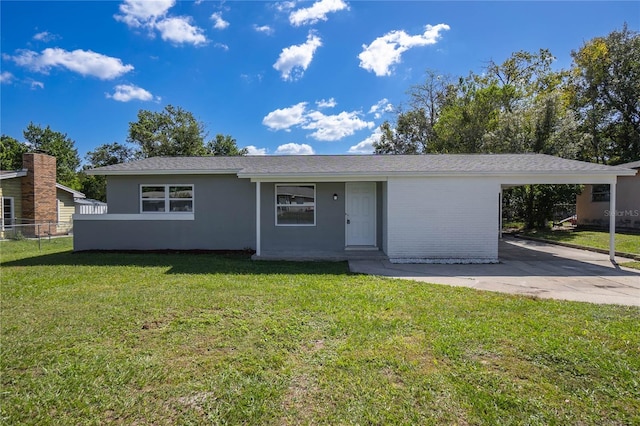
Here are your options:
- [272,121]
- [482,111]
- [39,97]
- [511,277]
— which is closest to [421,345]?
[511,277]

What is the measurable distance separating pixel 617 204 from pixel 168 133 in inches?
1382

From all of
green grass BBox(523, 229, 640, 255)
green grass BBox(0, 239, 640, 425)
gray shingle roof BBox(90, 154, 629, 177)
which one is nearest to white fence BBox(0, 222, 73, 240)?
gray shingle roof BBox(90, 154, 629, 177)

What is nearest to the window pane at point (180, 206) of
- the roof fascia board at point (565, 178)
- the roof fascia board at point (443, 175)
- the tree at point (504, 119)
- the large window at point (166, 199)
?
the large window at point (166, 199)

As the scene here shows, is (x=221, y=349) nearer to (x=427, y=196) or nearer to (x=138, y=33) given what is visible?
(x=427, y=196)

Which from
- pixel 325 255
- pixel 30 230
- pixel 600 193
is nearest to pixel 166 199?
pixel 325 255

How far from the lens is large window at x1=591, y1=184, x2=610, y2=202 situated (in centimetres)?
1676

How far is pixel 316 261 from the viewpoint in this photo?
28.3 feet

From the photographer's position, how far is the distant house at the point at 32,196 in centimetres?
1623

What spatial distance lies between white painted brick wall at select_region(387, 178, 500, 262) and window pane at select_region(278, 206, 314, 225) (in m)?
2.70

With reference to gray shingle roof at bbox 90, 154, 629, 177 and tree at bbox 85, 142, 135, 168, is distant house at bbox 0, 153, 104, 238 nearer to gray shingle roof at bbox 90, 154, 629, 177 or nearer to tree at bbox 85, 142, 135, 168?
gray shingle roof at bbox 90, 154, 629, 177

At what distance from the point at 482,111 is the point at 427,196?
15.7m

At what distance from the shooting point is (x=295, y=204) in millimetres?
10273

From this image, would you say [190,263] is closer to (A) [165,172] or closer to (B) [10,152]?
(A) [165,172]

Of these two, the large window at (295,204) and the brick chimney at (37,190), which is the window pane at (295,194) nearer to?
the large window at (295,204)
